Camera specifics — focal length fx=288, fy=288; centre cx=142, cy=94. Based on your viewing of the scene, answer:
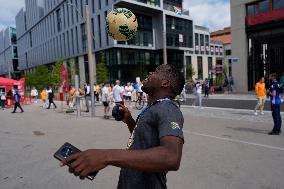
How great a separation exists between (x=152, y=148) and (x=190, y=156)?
5.17 metres

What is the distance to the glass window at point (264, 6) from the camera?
23781mm

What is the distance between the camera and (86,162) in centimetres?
137

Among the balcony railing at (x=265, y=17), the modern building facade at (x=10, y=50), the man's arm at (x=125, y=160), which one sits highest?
the modern building facade at (x=10, y=50)

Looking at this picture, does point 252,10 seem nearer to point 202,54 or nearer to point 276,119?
point 276,119

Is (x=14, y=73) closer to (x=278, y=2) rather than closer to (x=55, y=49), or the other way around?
(x=55, y=49)

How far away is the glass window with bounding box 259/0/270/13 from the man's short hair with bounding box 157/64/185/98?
2502 centimetres

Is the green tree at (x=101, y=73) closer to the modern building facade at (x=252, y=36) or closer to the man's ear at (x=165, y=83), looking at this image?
the modern building facade at (x=252, y=36)

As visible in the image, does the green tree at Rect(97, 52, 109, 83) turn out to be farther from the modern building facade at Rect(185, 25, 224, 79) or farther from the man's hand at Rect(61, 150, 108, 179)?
the man's hand at Rect(61, 150, 108, 179)

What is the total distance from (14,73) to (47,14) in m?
46.4

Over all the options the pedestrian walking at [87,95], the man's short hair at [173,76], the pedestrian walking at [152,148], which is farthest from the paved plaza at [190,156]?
the pedestrian walking at [87,95]

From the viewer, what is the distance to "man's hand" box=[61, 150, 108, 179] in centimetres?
137

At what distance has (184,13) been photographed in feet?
178

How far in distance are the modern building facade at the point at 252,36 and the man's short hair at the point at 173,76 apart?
2433cm

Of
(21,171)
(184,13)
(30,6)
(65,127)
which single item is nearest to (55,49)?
(30,6)
